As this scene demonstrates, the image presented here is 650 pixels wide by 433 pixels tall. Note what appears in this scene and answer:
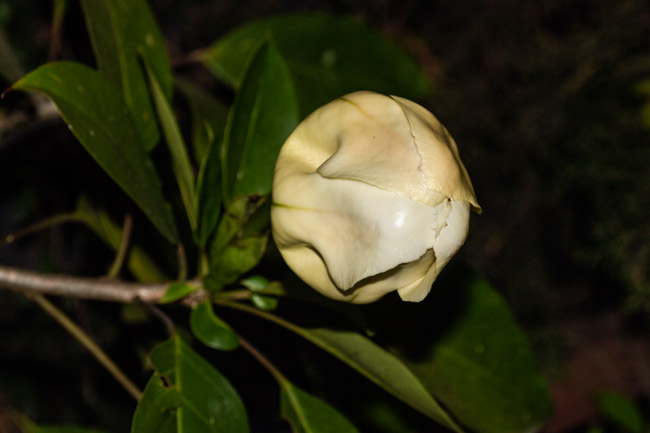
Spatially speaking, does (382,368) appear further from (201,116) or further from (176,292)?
(201,116)

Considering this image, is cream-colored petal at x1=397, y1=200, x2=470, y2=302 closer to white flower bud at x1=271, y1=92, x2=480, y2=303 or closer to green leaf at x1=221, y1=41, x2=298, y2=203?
white flower bud at x1=271, y1=92, x2=480, y2=303

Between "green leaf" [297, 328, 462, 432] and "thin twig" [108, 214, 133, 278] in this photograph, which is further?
"thin twig" [108, 214, 133, 278]

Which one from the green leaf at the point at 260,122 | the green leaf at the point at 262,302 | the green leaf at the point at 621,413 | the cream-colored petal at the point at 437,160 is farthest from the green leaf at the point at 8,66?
the green leaf at the point at 621,413

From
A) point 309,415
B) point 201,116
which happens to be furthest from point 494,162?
point 309,415

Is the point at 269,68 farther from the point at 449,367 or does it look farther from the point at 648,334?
the point at 648,334

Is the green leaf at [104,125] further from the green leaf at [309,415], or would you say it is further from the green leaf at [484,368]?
the green leaf at [484,368]

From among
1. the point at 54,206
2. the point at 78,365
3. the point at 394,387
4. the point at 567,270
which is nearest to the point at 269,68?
the point at 394,387

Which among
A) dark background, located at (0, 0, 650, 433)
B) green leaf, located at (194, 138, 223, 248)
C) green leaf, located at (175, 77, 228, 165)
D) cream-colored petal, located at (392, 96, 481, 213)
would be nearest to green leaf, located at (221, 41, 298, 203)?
green leaf, located at (194, 138, 223, 248)
